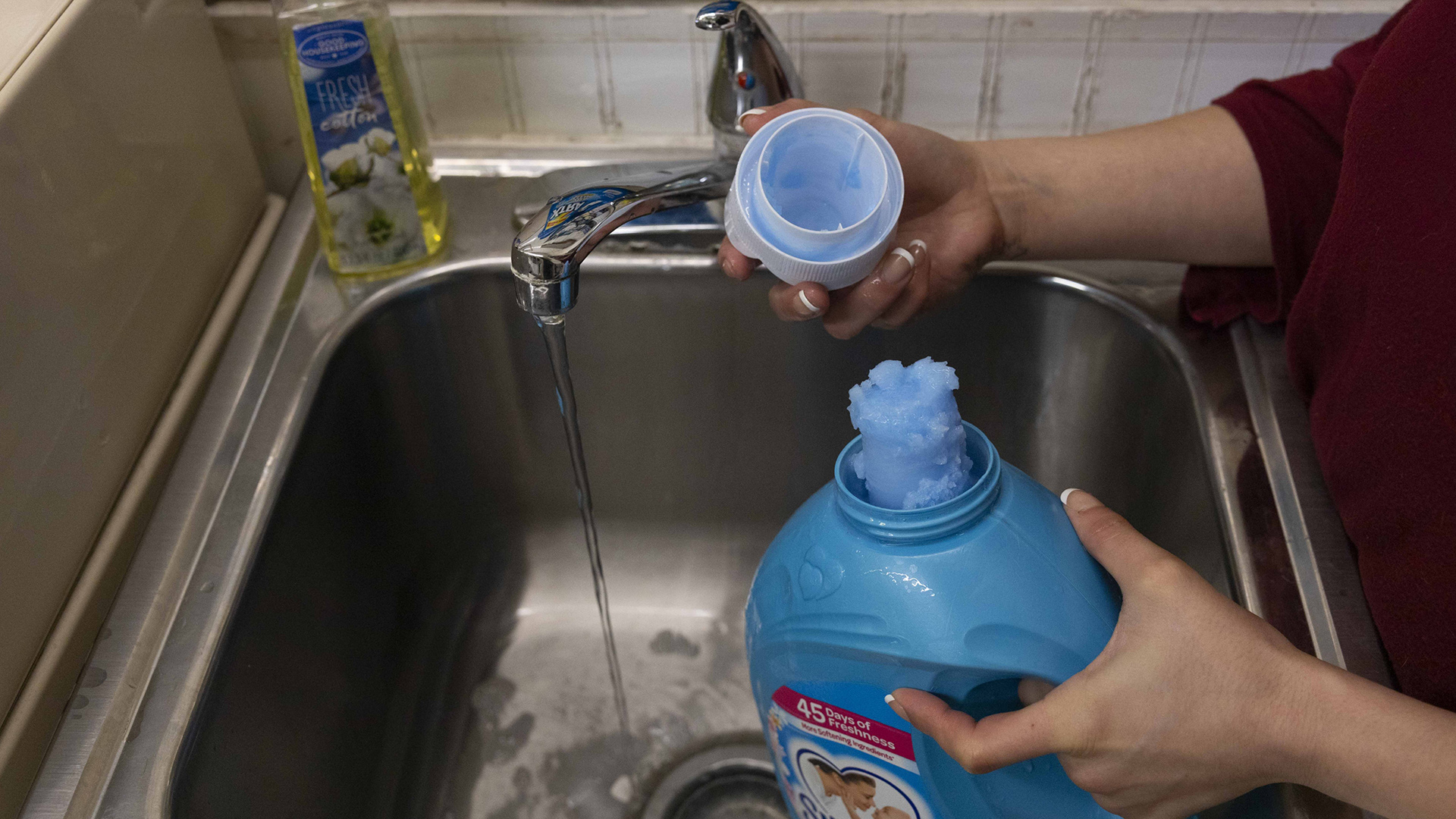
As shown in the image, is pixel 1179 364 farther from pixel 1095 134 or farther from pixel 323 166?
pixel 323 166

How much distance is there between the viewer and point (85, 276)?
0.62m

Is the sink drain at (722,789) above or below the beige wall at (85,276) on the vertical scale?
below

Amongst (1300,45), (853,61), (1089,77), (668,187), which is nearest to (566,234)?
(668,187)

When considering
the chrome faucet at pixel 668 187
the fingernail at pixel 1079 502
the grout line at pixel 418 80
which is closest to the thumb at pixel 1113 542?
the fingernail at pixel 1079 502

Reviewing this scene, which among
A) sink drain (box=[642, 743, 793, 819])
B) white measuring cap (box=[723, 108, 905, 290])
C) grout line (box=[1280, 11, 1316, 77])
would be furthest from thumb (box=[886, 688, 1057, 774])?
grout line (box=[1280, 11, 1316, 77])

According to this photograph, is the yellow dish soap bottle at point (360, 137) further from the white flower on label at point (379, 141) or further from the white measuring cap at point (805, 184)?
the white measuring cap at point (805, 184)

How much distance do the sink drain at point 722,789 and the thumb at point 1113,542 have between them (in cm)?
43

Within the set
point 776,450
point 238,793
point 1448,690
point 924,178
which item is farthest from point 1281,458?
point 238,793

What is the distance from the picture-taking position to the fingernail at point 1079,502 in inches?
20.5

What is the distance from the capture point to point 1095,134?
29.4 inches

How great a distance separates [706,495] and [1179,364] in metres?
0.43

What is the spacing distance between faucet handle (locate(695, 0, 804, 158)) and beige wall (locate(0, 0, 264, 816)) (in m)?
0.40

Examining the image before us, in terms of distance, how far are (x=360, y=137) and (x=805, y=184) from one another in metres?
0.38

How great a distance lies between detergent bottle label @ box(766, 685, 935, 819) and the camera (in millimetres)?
541
